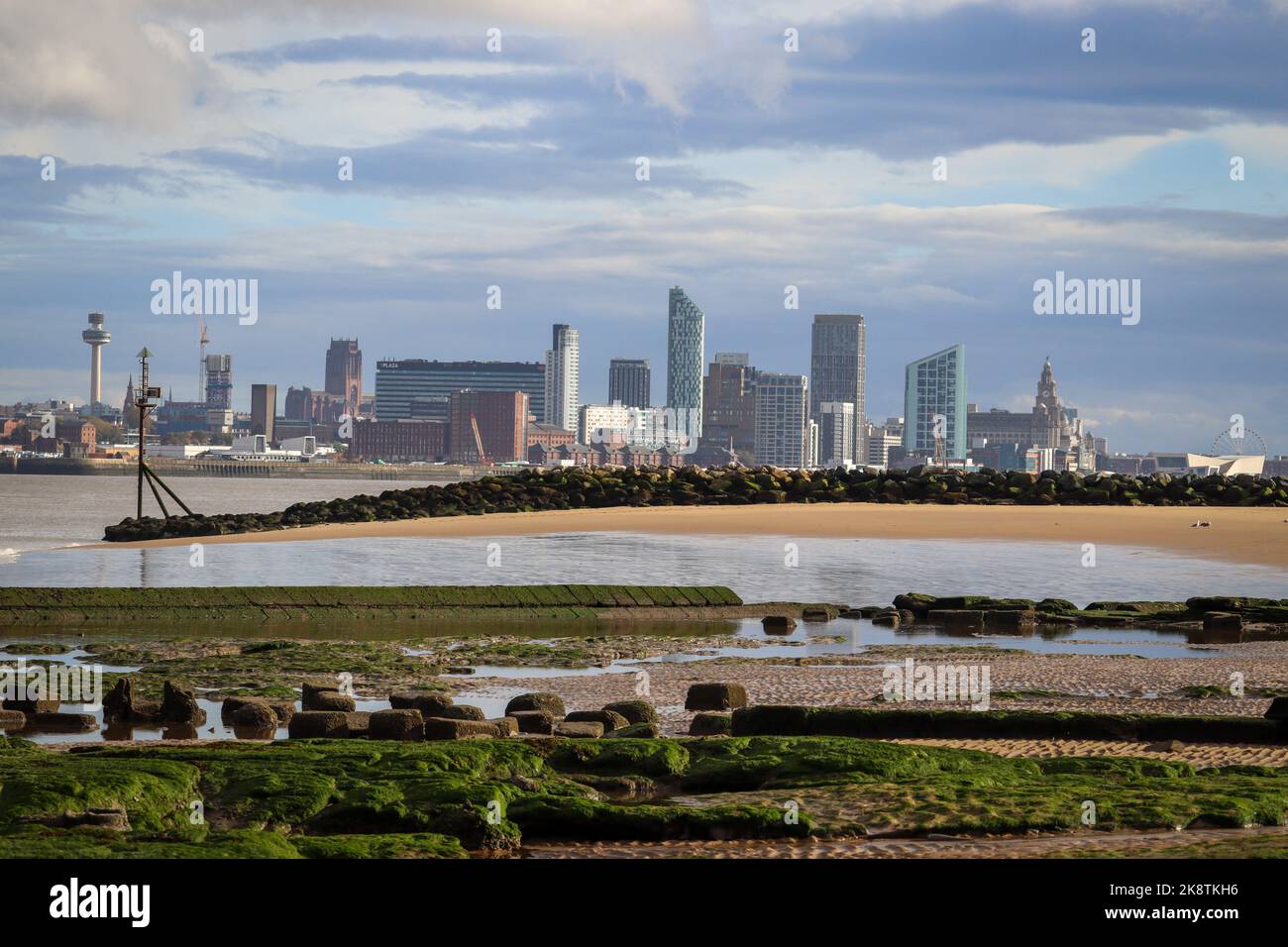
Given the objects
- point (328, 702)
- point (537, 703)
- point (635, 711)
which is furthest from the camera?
point (537, 703)

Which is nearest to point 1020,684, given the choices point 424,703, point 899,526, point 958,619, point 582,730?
point 582,730

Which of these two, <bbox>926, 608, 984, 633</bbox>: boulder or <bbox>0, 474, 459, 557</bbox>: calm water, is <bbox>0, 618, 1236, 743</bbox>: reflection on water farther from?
<bbox>0, 474, 459, 557</bbox>: calm water

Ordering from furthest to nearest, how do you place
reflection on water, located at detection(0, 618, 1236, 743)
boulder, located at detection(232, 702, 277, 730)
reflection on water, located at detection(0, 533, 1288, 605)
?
1. reflection on water, located at detection(0, 533, 1288, 605)
2. reflection on water, located at detection(0, 618, 1236, 743)
3. boulder, located at detection(232, 702, 277, 730)

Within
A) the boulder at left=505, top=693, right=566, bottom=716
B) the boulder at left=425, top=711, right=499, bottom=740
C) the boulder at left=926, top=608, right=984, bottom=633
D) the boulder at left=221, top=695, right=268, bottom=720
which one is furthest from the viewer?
the boulder at left=926, top=608, right=984, bottom=633

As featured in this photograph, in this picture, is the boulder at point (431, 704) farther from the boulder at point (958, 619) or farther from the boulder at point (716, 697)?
the boulder at point (958, 619)

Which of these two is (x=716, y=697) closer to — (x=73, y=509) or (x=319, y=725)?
(x=319, y=725)

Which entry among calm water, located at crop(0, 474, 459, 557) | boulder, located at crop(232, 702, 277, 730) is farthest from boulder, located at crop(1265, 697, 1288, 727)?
calm water, located at crop(0, 474, 459, 557)
